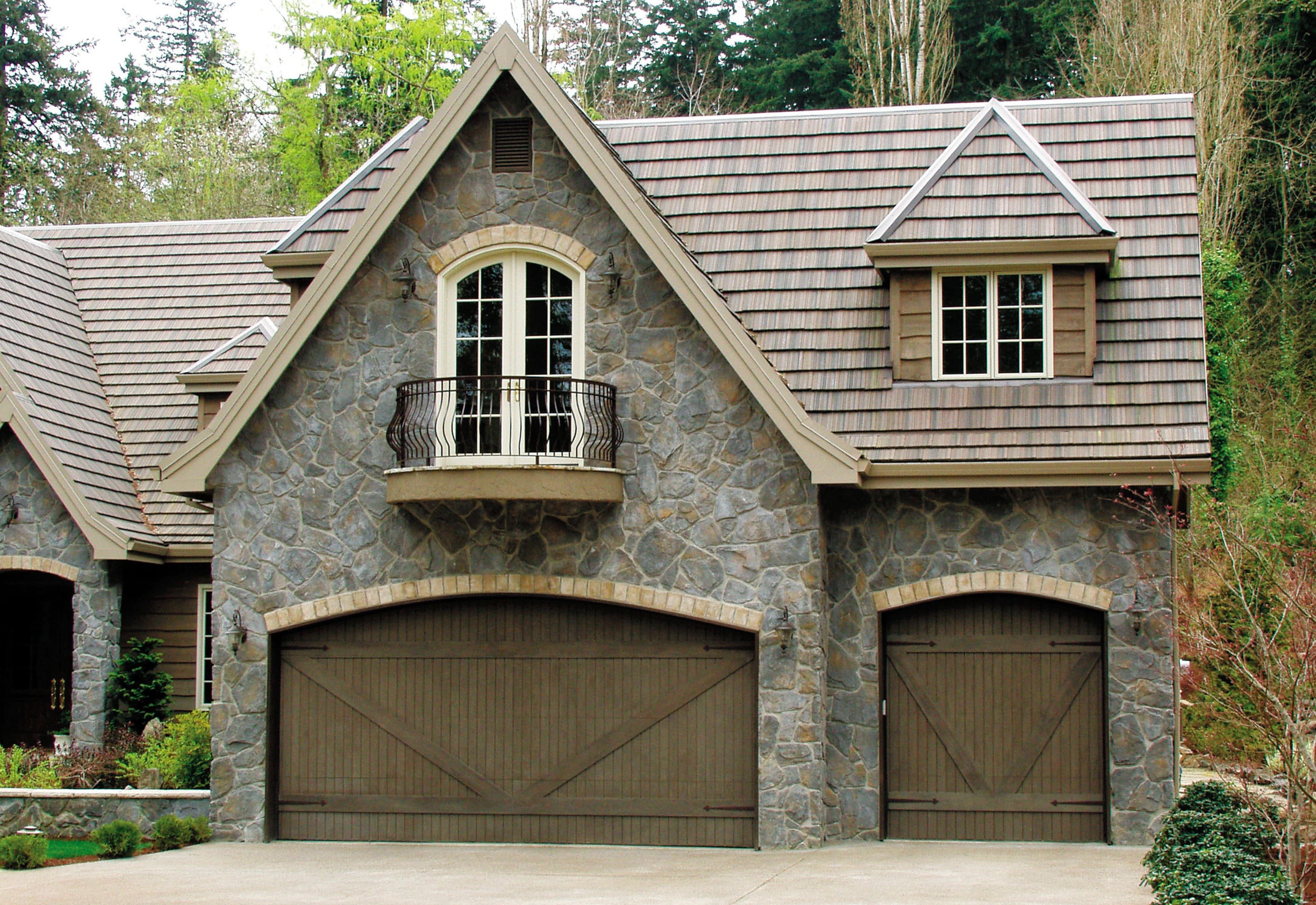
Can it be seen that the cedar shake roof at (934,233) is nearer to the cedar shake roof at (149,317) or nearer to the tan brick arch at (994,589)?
the tan brick arch at (994,589)

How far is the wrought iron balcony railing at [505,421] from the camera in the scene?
13328 mm

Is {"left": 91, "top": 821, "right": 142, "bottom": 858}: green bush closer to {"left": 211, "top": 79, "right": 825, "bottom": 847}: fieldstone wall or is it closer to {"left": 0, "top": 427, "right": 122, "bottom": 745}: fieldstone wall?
{"left": 211, "top": 79, "right": 825, "bottom": 847}: fieldstone wall

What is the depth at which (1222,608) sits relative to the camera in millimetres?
19453

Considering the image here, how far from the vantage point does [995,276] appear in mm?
14320

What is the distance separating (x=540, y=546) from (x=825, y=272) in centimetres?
401

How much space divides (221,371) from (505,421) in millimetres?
5490

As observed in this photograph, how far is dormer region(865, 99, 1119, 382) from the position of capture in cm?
1394

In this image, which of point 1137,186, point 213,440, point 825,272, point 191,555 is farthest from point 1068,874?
point 191,555

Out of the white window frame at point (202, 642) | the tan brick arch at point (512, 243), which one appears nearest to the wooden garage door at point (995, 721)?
the tan brick arch at point (512, 243)

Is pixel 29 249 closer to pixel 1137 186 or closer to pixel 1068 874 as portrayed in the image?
pixel 1137 186

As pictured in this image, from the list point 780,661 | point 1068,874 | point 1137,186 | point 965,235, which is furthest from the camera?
point 1137,186

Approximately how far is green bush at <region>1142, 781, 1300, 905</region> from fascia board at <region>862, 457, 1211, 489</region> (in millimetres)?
2847

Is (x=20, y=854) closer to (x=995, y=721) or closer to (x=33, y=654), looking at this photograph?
(x=33, y=654)

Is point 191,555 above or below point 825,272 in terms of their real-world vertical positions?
below
